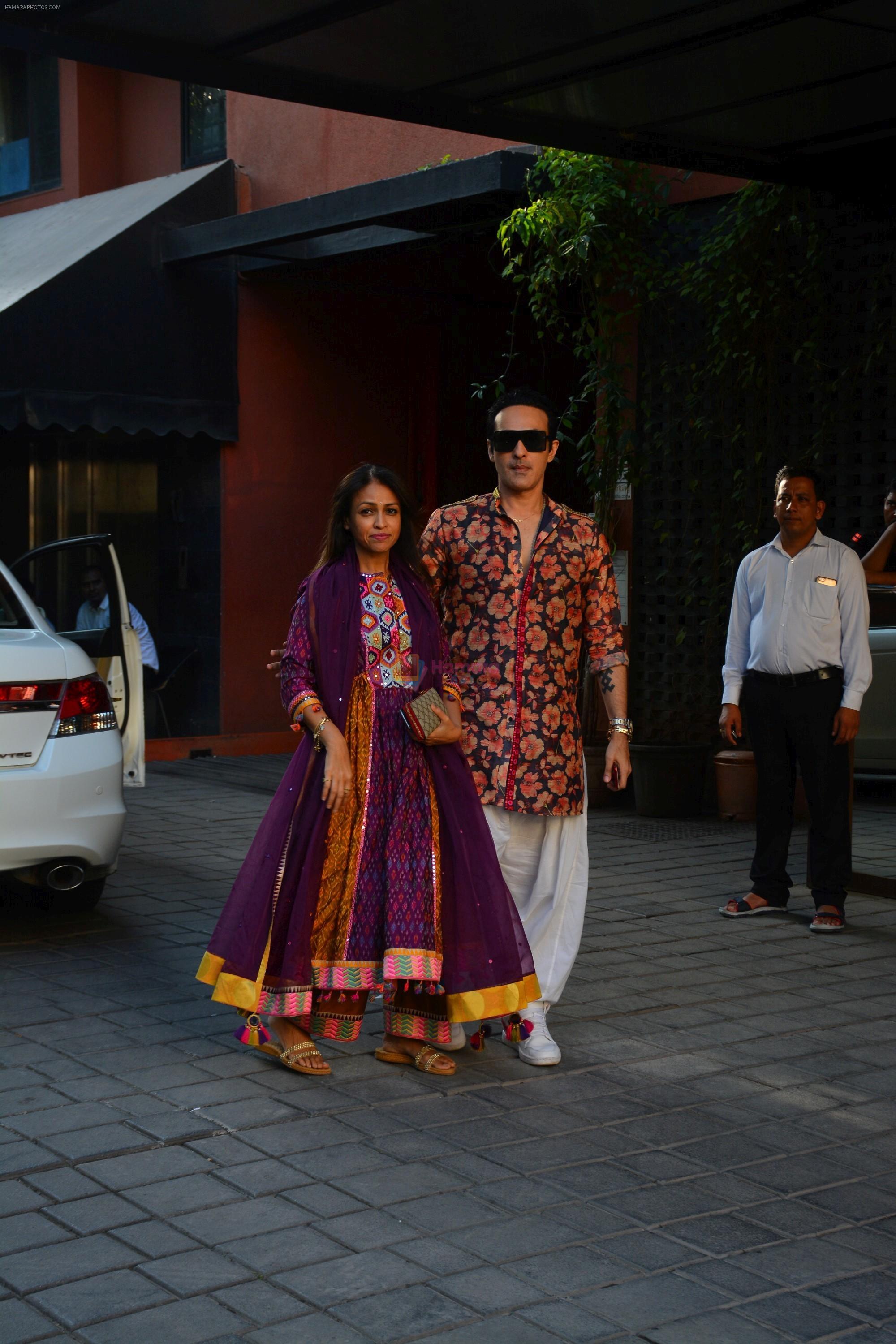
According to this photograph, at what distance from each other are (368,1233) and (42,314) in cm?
986

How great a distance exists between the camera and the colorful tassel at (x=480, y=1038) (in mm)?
4934

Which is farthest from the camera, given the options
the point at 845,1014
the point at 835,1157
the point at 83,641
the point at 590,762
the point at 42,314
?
the point at 42,314

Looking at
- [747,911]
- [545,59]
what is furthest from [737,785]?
[545,59]

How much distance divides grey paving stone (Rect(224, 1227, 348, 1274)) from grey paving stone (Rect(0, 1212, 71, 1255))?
0.39 metres

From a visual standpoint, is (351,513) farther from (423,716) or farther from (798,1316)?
(798,1316)

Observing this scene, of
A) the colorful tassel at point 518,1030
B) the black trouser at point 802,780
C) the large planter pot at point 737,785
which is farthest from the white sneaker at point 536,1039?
the large planter pot at point 737,785

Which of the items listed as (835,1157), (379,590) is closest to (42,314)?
(379,590)

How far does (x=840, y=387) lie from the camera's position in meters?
9.25

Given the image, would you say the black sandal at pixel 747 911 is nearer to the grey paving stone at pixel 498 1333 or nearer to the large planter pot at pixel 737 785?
the large planter pot at pixel 737 785

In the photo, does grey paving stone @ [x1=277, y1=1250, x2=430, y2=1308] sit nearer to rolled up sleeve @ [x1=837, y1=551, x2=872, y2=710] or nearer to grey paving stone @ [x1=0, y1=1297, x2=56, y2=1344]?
grey paving stone @ [x1=0, y1=1297, x2=56, y2=1344]

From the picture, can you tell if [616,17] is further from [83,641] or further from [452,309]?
[452,309]

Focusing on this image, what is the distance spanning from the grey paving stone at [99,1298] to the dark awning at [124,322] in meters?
9.34

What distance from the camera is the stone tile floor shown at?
3.23 meters

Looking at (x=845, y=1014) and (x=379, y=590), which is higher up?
(x=379, y=590)
